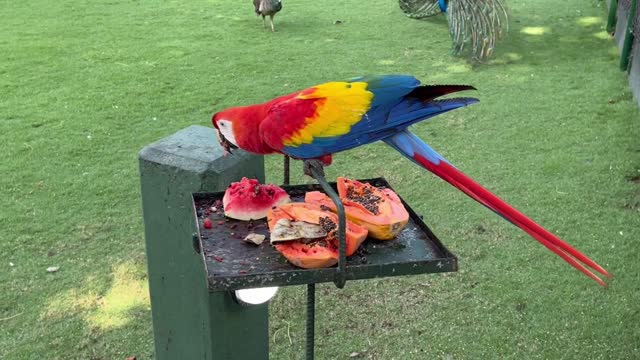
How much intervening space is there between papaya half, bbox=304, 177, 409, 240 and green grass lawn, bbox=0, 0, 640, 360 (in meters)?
1.19

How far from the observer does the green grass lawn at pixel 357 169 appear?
256 centimetres

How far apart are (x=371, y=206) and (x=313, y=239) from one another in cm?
17

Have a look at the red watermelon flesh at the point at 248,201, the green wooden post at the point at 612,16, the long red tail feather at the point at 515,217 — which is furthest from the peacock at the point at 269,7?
the long red tail feather at the point at 515,217

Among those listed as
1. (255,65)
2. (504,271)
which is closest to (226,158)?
(504,271)

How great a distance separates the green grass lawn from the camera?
2557 millimetres

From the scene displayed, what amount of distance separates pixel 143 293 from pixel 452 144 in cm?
215

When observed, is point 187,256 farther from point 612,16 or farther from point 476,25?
point 612,16

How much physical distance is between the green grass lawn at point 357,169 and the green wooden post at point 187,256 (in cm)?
55

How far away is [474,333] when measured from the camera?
99.2 inches

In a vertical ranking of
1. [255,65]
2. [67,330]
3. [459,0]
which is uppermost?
[459,0]

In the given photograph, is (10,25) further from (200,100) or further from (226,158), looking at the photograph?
(226,158)

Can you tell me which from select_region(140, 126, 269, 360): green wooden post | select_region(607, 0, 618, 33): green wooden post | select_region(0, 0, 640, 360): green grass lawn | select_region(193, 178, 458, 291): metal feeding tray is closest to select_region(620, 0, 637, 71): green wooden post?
select_region(0, 0, 640, 360): green grass lawn

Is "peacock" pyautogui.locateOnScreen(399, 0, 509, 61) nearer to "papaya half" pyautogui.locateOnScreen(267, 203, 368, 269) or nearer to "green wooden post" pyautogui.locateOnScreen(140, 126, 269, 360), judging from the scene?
"green wooden post" pyautogui.locateOnScreen(140, 126, 269, 360)

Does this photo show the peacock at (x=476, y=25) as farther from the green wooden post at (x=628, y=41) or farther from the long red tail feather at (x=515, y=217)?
the long red tail feather at (x=515, y=217)
